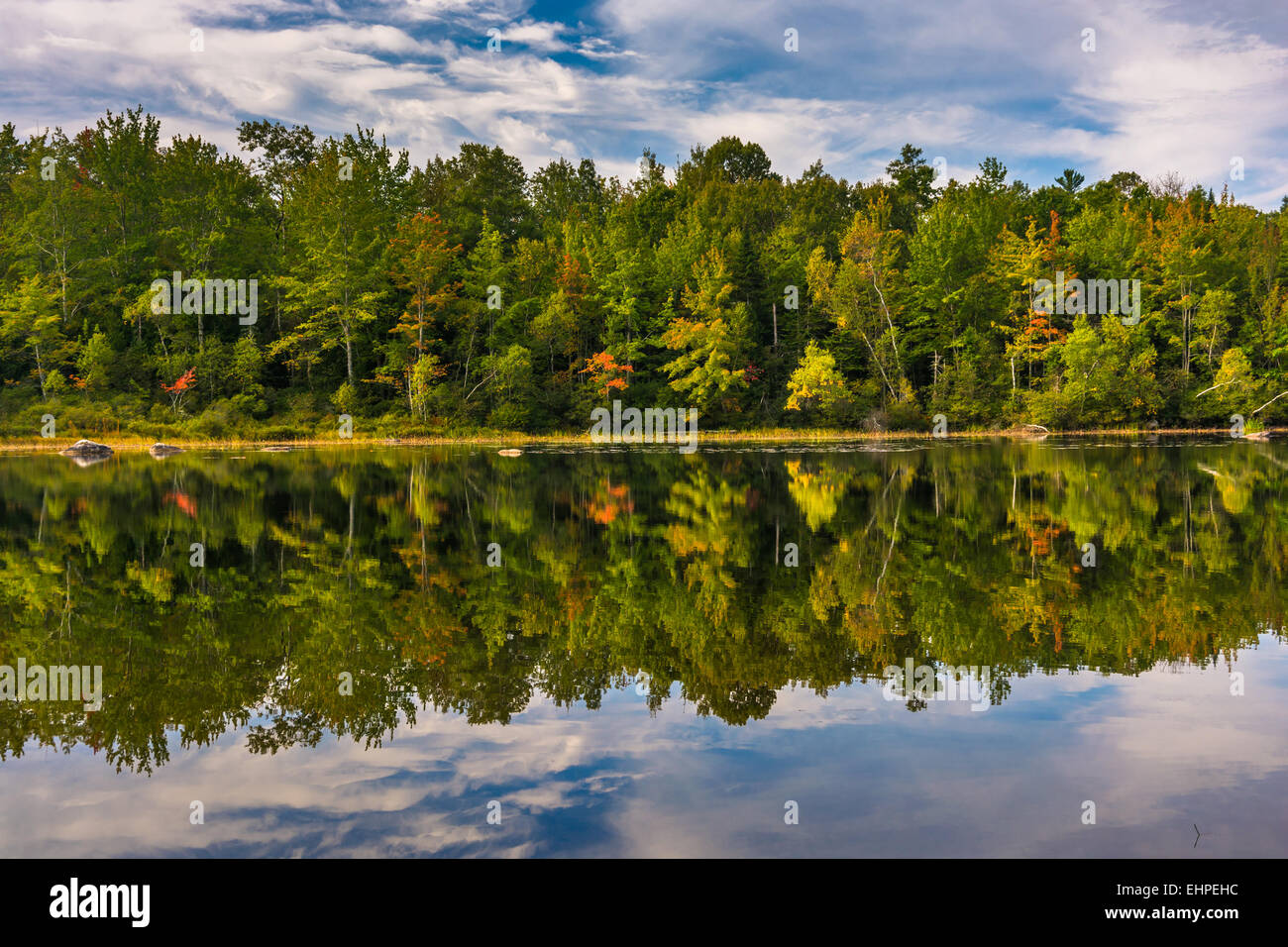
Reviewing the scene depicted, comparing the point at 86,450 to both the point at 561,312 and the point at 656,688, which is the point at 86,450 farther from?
the point at 656,688

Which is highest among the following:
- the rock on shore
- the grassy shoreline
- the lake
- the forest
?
the forest

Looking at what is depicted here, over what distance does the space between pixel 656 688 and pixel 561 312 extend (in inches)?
1888

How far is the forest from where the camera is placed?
5106 centimetres

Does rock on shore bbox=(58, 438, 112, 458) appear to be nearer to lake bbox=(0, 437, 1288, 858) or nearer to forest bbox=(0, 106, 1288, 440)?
forest bbox=(0, 106, 1288, 440)

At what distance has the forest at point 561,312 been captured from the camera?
51.1 metres

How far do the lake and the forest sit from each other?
3811 cm

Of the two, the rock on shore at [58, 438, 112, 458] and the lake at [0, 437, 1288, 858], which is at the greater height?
the rock on shore at [58, 438, 112, 458]

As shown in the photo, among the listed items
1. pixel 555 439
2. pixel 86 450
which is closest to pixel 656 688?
pixel 86 450

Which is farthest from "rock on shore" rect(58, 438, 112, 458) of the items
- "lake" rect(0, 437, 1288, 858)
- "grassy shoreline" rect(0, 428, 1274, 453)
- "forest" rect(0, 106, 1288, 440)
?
"lake" rect(0, 437, 1288, 858)

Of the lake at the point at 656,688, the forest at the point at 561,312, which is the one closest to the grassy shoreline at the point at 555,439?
the forest at the point at 561,312

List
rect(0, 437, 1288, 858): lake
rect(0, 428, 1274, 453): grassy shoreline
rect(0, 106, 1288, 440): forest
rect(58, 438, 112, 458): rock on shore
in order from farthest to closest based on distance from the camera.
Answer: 1. rect(0, 106, 1288, 440): forest
2. rect(0, 428, 1274, 453): grassy shoreline
3. rect(58, 438, 112, 458): rock on shore
4. rect(0, 437, 1288, 858): lake

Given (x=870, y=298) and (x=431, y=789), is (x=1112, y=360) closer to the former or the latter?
(x=870, y=298)
